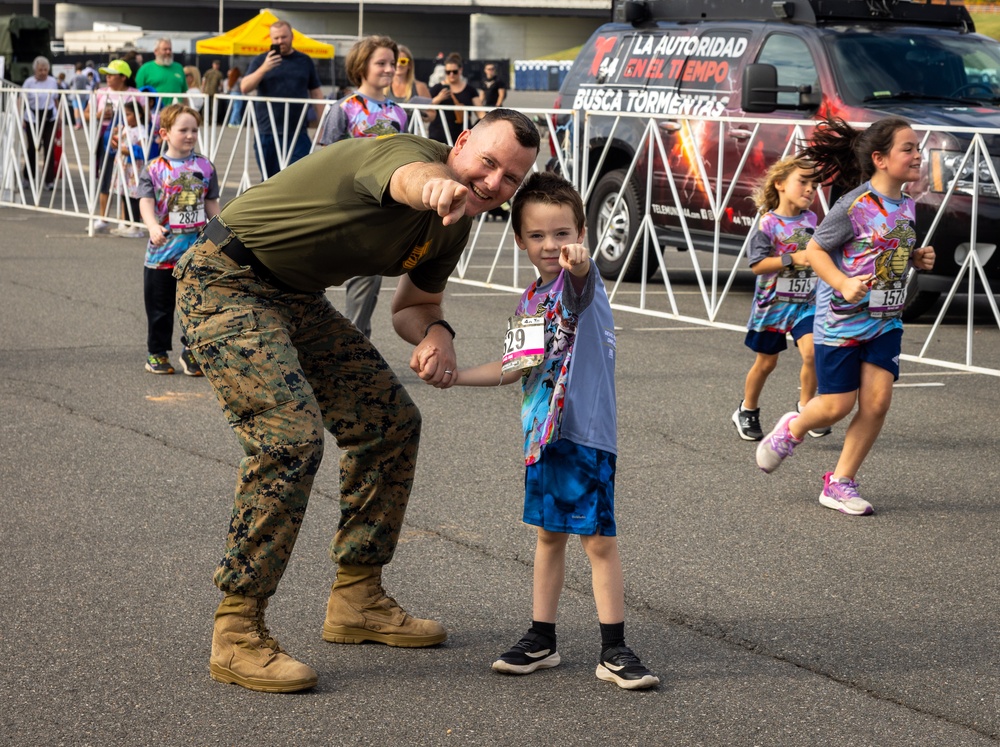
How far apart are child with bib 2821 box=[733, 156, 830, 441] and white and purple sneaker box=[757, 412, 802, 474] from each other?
3.18 ft

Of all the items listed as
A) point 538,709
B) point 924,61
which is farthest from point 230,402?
point 924,61

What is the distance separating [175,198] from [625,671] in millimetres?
5310

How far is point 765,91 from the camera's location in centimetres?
1089

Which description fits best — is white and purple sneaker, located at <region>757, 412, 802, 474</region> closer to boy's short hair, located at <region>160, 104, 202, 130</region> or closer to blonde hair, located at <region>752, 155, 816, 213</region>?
blonde hair, located at <region>752, 155, 816, 213</region>

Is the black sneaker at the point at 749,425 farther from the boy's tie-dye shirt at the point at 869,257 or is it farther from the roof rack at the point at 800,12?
the roof rack at the point at 800,12

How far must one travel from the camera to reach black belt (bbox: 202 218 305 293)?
4.04 meters

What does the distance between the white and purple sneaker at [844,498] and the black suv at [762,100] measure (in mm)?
4136

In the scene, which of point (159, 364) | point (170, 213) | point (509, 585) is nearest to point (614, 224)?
point (170, 213)

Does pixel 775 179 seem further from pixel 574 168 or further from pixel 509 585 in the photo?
pixel 574 168

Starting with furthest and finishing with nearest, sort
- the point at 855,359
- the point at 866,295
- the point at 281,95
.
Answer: the point at 281,95 < the point at 855,359 < the point at 866,295

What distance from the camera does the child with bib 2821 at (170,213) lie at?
8.40m

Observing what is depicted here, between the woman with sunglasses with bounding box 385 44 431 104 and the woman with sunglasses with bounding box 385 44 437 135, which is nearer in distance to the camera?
the woman with sunglasses with bounding box 385 44 437 135

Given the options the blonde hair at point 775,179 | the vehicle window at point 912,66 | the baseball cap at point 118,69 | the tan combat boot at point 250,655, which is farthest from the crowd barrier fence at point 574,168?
the tan combat boot at point 250,655

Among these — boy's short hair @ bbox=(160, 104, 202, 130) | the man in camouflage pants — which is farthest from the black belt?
boy's short hair @ bbox=(160, 104, 202, 130)
